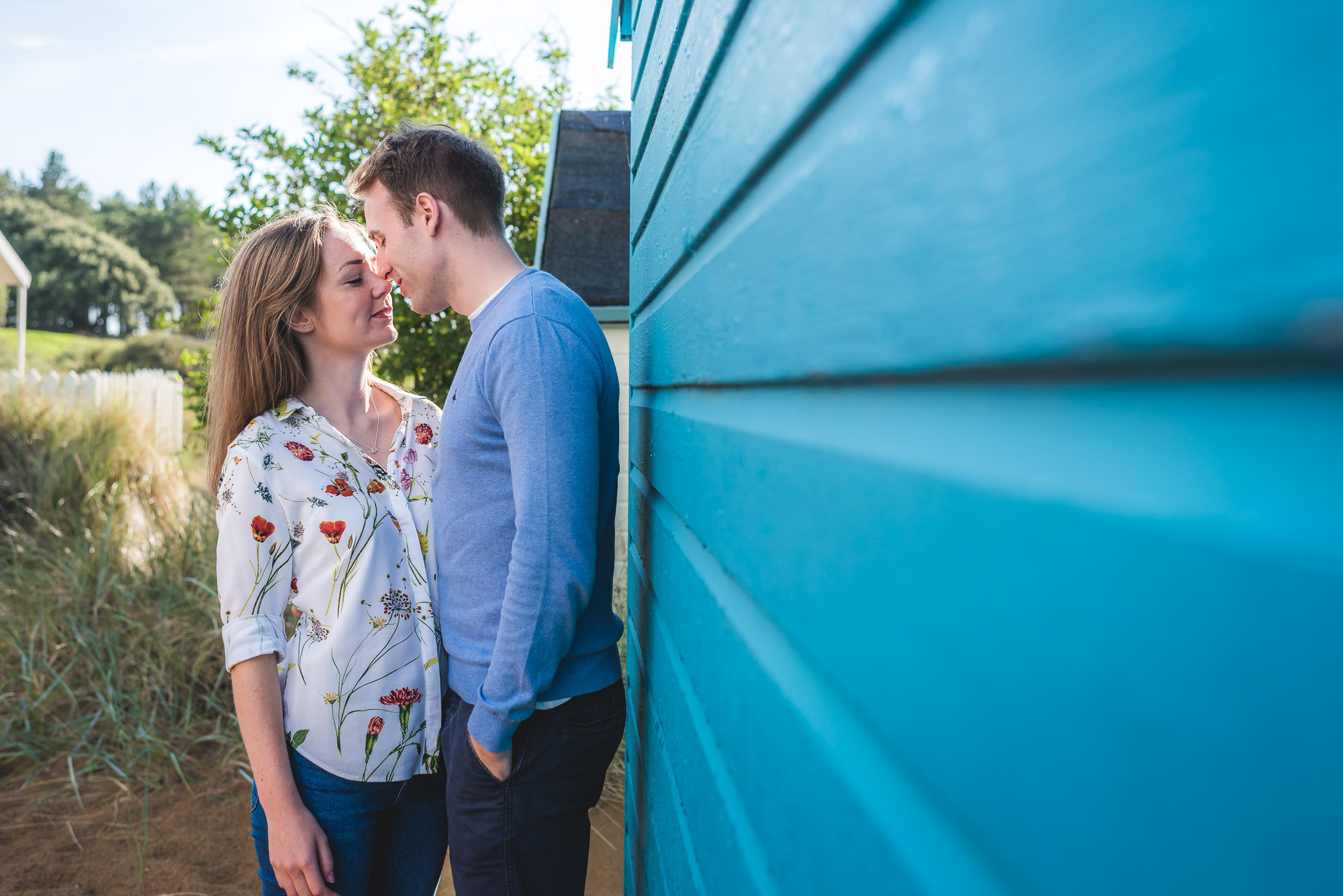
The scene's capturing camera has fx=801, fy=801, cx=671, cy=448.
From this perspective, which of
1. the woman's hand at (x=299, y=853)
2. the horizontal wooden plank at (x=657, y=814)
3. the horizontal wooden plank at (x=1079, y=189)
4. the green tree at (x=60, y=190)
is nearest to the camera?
the horizontal wooden plank at (x=1079, y=189)

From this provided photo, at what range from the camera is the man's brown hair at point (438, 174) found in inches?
72.4

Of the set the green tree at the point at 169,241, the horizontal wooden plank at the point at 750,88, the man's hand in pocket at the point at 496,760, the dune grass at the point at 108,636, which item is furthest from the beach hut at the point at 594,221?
the green tree at the point at 169,241

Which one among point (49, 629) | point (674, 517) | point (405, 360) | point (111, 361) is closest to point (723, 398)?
point (674, 517)

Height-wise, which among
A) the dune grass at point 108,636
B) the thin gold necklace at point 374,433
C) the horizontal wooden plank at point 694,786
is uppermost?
the thin gold necklace at point 374,433

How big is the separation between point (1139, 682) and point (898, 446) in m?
0.22

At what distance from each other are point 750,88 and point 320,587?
5.21 feet

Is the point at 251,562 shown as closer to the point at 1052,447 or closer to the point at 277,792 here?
the point at 277,792

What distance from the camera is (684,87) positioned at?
4.11ft

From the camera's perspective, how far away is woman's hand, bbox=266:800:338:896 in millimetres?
1796

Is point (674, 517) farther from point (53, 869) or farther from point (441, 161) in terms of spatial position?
point (53, 869)

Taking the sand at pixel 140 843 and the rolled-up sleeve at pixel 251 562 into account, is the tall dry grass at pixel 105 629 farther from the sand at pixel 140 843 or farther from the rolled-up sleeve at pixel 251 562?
the rolled-up sleeve at pixel 251 562

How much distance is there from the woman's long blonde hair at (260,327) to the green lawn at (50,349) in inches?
888

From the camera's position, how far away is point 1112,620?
0.29 m

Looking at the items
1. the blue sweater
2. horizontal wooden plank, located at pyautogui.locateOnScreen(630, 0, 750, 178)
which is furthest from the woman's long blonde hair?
horizontal wooden plank, located at pyautogui.locateOnScreen(630, 0, 750, 178)
